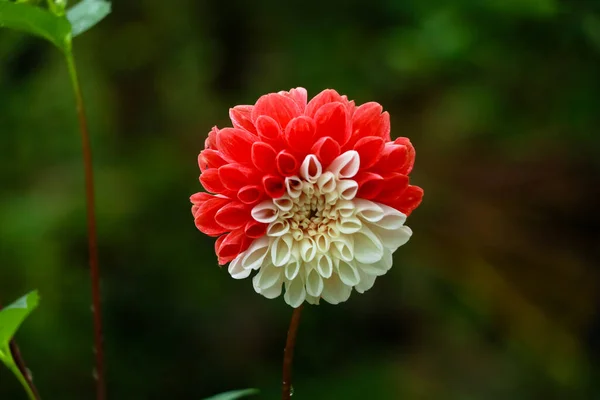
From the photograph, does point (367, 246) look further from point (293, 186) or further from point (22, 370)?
point (22, 370)

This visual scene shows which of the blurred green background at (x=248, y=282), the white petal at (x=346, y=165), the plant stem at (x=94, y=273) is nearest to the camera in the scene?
the white petal at (x=346, y=165)

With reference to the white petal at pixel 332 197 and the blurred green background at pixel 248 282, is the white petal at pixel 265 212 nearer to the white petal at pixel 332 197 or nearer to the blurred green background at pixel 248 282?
the white petal at pixel 332 197

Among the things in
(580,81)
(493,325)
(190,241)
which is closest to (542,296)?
(493,325)

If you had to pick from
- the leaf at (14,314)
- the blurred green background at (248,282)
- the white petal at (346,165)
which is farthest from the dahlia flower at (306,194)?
the blurred green background at (248,282)

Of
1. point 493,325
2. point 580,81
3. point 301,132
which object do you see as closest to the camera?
point 301,132

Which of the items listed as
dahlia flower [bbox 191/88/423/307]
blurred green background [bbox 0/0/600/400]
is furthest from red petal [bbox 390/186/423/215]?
blurred green background [bbox 0/0/600/400]

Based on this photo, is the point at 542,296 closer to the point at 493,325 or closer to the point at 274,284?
the point at 493,325
